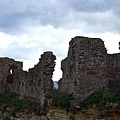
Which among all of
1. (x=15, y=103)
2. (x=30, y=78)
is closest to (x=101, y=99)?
(x=30, y=78)

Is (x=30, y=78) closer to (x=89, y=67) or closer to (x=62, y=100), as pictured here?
(x=62, y=100)

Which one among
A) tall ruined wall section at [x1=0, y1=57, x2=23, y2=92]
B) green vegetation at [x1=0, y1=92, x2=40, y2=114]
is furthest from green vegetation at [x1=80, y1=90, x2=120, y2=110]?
tall ruined wall section at [x1=0, y1=57, x2=23, y2=92]

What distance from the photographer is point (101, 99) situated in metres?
18.1

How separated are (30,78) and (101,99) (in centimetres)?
1031

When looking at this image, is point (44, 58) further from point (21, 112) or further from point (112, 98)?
point (112, 98)

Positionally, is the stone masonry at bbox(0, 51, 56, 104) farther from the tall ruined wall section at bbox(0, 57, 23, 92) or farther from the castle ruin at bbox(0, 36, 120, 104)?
the castle ruin at bbox(0, 36, 120, 104)

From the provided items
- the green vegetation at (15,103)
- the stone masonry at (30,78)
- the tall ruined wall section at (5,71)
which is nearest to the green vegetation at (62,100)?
the stone masonry at (30,78)

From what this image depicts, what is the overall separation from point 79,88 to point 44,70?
15.8ft

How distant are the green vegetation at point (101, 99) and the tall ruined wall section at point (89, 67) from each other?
2.09ft

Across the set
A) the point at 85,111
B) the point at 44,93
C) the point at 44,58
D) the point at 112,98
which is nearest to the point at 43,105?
the point at 44,93

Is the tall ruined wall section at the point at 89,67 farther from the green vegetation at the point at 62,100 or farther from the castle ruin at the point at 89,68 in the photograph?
the green vegetation at the point at 62,100

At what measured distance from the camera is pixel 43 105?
2267 centimetres

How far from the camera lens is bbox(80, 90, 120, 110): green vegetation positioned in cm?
1753

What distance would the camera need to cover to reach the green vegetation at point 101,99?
17.5 meters
